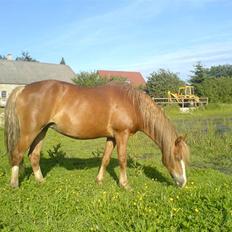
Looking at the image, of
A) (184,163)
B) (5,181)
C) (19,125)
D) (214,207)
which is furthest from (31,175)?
(214,207)

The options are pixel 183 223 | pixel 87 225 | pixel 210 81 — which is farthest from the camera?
pixel 210 81

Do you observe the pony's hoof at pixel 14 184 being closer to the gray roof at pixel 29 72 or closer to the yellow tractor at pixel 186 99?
the yellow tractor at pixel 186 99

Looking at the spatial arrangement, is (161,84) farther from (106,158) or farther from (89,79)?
(106,158)

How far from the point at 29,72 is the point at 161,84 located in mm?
23453

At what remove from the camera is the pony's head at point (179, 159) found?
22.3ft

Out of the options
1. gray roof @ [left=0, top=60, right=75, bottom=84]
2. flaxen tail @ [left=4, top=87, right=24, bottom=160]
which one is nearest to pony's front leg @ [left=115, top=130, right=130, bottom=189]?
flaxen tail @ [left=4, top=87, right=24, bottom=160]

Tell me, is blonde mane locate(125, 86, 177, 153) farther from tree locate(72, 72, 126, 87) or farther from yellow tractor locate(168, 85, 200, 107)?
tree locate(72, 72, 126, 87)

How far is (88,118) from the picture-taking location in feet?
23.1

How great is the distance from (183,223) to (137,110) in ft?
11.3

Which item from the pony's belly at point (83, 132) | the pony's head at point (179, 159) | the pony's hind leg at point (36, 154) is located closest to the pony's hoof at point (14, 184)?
the pony's hind leg at point (36, 154)

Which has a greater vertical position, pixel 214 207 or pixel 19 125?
pixel 19 125

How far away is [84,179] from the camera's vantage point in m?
7.60

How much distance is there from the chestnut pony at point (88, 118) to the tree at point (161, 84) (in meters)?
38.6

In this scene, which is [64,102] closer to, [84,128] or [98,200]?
[84,128]
